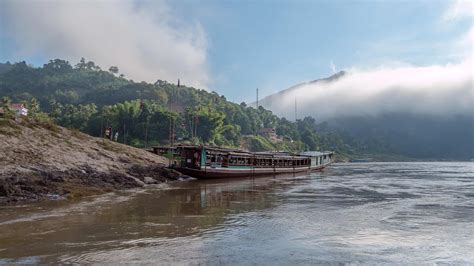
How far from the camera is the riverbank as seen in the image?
76.4 ft

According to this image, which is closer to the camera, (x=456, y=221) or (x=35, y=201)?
(x=456, y=221)

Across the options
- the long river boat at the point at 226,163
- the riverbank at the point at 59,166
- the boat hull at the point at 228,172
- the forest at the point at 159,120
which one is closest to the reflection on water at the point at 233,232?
the riverbank at the point at 59,166

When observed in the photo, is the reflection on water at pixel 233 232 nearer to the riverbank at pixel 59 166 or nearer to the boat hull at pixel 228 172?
the riverbank at pixel 59 166

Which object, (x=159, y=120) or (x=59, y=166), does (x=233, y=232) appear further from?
(x=159, y=120)

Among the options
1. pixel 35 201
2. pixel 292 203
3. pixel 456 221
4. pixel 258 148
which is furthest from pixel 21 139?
pixel 258 148

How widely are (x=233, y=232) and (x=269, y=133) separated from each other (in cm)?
16507

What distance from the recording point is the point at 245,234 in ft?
46.9

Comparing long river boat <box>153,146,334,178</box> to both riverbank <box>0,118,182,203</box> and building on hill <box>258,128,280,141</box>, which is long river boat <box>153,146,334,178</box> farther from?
building on hill <box>258,128,280,141</box>

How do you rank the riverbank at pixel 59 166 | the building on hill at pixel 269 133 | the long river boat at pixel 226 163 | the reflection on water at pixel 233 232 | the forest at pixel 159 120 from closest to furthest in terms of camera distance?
the reflection on water at pixel 233 232 → the riverbank at pixel 59 166 → the long river boat at pixel 226 163 → the forest at pixel 159 120 → the building on hill at pixel 269 133

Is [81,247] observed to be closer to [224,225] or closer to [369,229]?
[224,225]

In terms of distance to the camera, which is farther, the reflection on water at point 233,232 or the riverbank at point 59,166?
the riverbank at point 59,166

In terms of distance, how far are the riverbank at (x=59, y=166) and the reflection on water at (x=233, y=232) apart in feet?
8.28

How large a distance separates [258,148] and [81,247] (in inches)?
5438

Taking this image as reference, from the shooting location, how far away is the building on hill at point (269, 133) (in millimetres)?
177075
